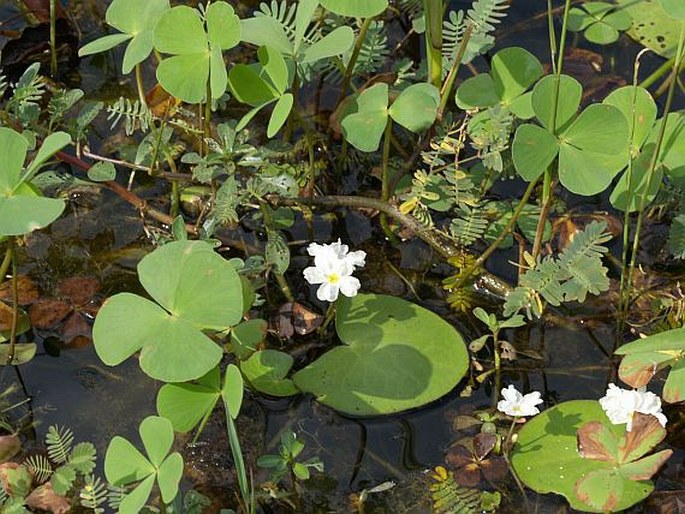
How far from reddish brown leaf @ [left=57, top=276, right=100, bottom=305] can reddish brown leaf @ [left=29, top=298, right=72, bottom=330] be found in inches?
1.4

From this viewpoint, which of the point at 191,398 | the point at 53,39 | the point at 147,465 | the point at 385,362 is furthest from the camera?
the point at 53,39

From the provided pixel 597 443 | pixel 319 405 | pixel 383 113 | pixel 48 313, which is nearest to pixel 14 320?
pixel 48 313

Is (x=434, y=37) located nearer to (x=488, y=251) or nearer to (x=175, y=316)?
(x=488, y=251)

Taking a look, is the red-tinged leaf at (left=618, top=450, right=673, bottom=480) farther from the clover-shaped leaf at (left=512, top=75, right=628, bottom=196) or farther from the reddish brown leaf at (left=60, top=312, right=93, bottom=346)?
the reddish brown leaf at (left=60, top=312, right=93, bottom=346)

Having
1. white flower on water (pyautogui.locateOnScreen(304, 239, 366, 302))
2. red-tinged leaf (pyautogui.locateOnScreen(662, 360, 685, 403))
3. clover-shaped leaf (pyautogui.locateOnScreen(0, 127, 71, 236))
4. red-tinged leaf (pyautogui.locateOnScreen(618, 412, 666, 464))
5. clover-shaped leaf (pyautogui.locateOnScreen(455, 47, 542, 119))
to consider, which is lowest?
red-tinged leaf (pyautogui.locateOnScreen(618, 412, 666, 464))

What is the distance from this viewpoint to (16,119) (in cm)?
241

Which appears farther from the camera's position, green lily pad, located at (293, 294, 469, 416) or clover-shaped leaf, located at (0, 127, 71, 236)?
green lily pad, located at (293, 294, 469, 416)

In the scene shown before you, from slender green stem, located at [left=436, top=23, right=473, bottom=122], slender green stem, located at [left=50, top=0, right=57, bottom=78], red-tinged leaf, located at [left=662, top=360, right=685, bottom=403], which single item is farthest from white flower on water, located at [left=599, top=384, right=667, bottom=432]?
slender green stem, located at [left=50, top=0, right=57, bottom=78]

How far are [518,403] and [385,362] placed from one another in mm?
301

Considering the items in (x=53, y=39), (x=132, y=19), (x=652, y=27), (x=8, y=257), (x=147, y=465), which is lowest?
(x=147, y=465)

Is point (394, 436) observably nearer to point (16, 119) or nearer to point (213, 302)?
point (213, 302)

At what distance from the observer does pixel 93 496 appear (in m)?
1.98

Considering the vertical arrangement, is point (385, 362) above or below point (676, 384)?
below

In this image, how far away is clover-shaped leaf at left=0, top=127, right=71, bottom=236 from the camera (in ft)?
6.15
